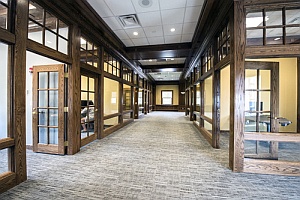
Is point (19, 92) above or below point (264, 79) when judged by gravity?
below

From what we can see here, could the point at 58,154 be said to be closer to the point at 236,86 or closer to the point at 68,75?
the point at 68,75

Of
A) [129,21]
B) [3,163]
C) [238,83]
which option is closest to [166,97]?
[129,21]

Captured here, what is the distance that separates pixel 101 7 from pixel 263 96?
4.13 metres

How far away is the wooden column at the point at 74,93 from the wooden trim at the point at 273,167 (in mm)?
3502

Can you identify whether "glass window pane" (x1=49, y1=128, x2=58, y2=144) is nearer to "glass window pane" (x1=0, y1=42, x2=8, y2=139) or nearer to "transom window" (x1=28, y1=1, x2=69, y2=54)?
"glass window pane" (x1=0, y1=42, x2=8, y2=139)

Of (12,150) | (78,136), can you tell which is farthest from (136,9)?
(12,150)

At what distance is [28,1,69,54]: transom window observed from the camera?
2714 millimetres

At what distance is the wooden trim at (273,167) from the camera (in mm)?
2443

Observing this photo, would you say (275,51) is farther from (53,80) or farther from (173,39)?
(53,80)

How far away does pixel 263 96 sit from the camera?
3051mm

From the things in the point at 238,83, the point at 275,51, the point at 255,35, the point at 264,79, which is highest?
the point at 255,35

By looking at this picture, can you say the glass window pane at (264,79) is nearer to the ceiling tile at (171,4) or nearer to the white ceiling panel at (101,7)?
the ceiling tile at (171,4)

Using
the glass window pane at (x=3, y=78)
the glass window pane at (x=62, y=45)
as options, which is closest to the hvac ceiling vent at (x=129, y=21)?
the glass window pane at (x=62, y=45)

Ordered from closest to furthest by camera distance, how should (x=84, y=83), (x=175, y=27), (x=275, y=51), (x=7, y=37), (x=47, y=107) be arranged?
1. (x=7, y=37)
2. (x=275, y=51)
3. (x=47, y=107)
4. (x=84, y=83)
5. (x=175, y=27)
